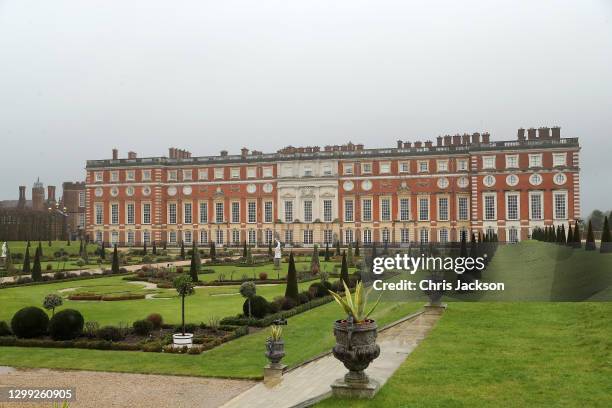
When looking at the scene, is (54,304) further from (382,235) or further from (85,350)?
(382,235)

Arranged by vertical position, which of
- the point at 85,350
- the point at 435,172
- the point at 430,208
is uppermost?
the point at 435,172

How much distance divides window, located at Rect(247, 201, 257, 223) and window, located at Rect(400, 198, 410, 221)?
50.6ft

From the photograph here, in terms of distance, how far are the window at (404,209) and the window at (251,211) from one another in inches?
607

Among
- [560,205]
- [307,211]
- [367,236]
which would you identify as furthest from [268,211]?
[560,205]

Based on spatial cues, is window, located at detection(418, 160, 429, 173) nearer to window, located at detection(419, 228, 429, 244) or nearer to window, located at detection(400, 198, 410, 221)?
window, located at detection(400, 198, 410, 221)

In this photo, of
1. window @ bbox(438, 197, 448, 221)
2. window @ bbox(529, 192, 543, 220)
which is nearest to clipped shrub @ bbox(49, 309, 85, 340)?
window @ bbox(438, 197, 448, 221)

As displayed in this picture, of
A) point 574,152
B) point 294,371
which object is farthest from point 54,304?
point 574,152

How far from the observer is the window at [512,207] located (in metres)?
53.7

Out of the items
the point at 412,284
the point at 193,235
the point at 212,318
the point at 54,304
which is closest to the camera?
the point at 54,304

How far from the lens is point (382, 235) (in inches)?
2282

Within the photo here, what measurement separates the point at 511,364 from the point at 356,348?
3.26 m

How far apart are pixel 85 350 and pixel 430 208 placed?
4685cm

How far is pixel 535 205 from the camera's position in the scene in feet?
174

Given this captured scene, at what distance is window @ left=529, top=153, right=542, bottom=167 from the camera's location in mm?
52969
